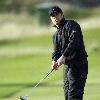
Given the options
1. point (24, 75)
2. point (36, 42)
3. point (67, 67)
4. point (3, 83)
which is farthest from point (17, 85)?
point (36, 42)

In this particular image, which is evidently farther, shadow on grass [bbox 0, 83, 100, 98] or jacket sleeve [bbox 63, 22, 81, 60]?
shadow on grass [bbox 0, 83, 100, 98]

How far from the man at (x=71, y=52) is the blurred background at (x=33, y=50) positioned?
406 centimetres

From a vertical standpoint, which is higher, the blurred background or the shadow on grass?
the blurred background

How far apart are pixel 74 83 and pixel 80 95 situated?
21cm

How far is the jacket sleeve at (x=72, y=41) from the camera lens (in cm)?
906

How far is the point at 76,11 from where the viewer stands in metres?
50.7

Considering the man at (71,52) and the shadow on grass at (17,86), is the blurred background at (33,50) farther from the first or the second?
the man at (71,52)

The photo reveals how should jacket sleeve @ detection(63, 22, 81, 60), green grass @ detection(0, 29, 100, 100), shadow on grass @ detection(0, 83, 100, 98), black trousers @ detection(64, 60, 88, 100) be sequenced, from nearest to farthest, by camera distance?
jacket sleeve @ detection(63, 22, 81, 60), black trousers @ detection(64, 60, 88, 100), green grass @ detection(0, 29, 100, 100), shadow on grass @ detection(0, 83, 100, 98)

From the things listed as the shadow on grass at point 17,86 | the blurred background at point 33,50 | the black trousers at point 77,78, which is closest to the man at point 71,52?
the black trousers at point 77,78

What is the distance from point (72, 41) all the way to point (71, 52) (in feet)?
0.62

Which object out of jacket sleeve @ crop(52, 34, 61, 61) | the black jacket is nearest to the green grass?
jacket sleeve @ crop(52, 34, 61, 61)

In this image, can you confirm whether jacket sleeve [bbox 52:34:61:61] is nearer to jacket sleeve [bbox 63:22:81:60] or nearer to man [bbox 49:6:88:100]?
man [bbox 49:6:88:100]

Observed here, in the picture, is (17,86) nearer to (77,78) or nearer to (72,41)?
(77,78)

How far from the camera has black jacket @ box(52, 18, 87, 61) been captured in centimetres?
908
